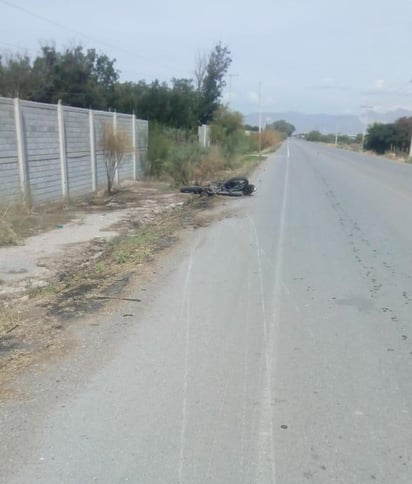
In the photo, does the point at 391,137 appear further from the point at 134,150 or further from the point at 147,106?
the point at 134,150

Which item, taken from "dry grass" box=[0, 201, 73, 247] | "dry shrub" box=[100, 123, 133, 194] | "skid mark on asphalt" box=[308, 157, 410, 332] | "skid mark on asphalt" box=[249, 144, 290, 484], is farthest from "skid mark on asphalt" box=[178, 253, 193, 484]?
"dry shrub" box=[100, 123, 133, 194]

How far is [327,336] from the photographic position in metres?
4.62

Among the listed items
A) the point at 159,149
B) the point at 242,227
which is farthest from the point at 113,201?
the point at 159,149

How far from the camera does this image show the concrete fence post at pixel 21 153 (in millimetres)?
11164

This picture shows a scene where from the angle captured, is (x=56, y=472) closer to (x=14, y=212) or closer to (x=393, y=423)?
(x=393, y=423)

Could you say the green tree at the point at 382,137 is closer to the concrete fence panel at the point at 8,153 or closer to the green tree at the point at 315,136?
the concrete fence panel at the point at 8,153

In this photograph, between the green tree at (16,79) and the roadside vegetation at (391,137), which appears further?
the roadside vegetation at (391,137)

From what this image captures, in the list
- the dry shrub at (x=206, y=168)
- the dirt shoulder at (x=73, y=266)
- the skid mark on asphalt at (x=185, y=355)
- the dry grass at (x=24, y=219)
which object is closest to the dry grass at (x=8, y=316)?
the dirt shoulder at (x=73, y=266)

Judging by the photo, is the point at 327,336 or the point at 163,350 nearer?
the point at 163,350

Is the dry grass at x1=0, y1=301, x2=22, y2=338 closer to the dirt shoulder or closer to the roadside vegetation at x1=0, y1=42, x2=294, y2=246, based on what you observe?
the dirt shoulder

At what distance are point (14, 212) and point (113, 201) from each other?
491 centimetres

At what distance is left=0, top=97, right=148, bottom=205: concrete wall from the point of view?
10.9 meters

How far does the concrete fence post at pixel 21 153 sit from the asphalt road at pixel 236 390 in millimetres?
5890

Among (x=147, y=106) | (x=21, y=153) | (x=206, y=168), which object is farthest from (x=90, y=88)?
(x=21, y=153)
